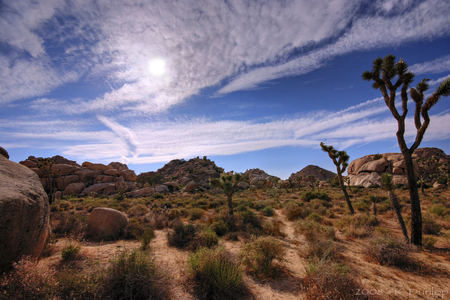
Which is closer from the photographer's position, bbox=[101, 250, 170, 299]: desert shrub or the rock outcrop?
bbox=[101, 250, 170, 299]: desert shrub

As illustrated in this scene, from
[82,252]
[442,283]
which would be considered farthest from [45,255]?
[442,283]

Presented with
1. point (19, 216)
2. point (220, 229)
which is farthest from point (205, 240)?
point (19, 216)

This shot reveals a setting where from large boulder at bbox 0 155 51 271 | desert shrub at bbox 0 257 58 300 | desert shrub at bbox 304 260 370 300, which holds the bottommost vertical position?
desert shrub at bbox 304 260 370 300

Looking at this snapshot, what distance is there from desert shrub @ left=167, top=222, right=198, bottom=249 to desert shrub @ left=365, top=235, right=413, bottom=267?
311 inches

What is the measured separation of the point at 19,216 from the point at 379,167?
6109 centimetres

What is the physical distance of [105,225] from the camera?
954 cm

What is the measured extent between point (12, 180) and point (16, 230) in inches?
69.1

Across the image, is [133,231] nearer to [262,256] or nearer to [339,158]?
[262,256]

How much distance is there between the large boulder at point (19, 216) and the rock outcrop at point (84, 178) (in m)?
40.9

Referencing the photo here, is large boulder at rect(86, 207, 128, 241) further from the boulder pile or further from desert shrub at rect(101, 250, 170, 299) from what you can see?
the boulder pile

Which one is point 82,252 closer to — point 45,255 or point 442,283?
point 45,255

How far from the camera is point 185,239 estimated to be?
8.99m

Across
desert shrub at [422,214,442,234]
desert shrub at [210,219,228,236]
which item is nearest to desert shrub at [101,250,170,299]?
desert shrub at [210,219,228,236]

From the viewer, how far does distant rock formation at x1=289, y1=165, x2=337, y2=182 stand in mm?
81850
